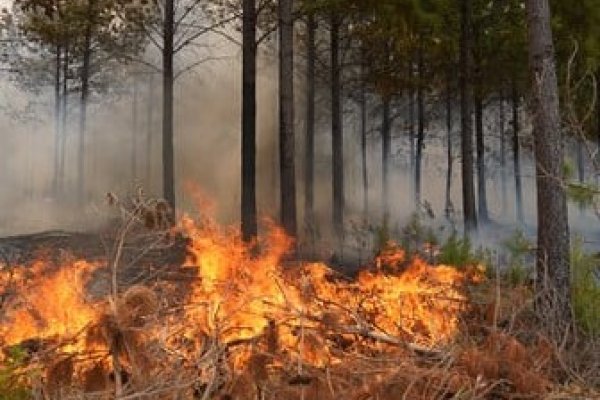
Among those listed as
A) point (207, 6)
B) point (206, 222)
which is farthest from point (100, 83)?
point (206, 222)

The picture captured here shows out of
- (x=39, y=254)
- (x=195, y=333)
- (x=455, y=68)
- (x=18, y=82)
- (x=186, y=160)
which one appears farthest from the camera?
(x=18, y=82)

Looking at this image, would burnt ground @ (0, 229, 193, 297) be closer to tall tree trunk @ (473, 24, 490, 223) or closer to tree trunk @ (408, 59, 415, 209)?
tree trunk @ (408, 59, 415, 209)

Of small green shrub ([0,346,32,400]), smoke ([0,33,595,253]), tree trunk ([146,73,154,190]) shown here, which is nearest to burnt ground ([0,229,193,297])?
smoke ([0,33,595,253])

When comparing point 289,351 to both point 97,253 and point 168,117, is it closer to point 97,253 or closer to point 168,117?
point 97,253

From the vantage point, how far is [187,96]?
85.0 ft

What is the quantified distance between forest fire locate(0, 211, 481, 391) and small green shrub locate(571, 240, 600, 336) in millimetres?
1169

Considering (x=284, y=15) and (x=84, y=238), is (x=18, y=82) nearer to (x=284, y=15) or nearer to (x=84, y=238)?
(x=84, y=238)

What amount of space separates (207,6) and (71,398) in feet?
55.3

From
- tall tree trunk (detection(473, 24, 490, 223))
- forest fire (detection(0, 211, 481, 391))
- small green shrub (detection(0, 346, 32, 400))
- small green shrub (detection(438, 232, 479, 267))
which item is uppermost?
tall tree trunk (detection(473, 24, 490, 223))

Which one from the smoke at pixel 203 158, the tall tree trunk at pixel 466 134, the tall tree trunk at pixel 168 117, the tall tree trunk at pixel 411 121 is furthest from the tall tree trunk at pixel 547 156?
the tall tree trunk at pixel 411 121

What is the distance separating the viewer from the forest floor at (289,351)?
519 cm

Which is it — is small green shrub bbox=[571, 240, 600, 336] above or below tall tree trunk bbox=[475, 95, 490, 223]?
below

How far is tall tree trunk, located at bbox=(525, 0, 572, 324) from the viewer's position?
8008mm

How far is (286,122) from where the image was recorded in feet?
41.0
